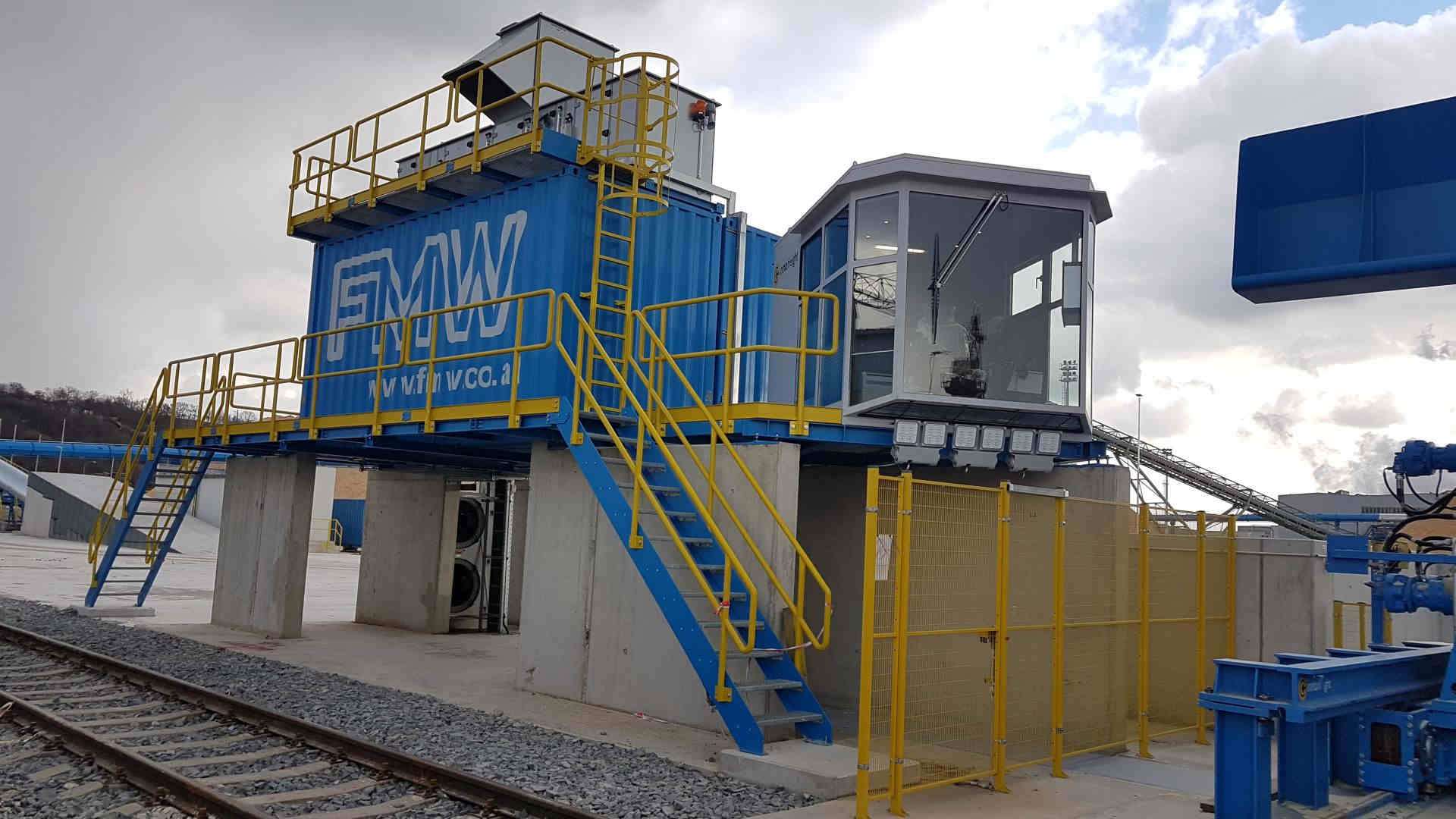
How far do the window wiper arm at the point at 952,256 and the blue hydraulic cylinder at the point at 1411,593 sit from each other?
14.6ft

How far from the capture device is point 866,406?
10.7 m

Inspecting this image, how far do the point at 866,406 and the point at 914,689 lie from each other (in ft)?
9.68

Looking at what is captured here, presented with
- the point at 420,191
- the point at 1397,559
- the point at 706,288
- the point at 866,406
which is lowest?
the point at 1397,559

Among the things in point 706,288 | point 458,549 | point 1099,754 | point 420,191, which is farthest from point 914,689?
point 458,549

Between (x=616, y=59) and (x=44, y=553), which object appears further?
(x=44, y=553)

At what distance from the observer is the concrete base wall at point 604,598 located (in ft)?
33.7

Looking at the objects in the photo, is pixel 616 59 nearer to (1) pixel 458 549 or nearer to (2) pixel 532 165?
(2) pixel 532 165

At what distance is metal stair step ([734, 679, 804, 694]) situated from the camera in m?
8.75

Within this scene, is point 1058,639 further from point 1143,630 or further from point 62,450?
point 62,450

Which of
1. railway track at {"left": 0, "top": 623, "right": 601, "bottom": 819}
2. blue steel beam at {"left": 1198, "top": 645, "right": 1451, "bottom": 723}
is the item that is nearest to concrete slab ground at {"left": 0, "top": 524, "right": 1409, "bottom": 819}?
blue steel beam at {"left": 1198, "top": 645, "right": 1451, "bottom": 723}

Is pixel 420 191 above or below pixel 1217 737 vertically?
above

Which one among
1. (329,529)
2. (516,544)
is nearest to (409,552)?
(516,544)

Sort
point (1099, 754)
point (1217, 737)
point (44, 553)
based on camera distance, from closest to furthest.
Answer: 1. point (1217, 737)
2. point (1099, 754)
3. point (44, 553)

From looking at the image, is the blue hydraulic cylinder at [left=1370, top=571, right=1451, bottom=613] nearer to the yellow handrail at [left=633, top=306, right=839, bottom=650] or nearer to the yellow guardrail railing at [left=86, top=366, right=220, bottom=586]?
the yellow handrail at [left=633, top=306, right=839, bottom=650]
